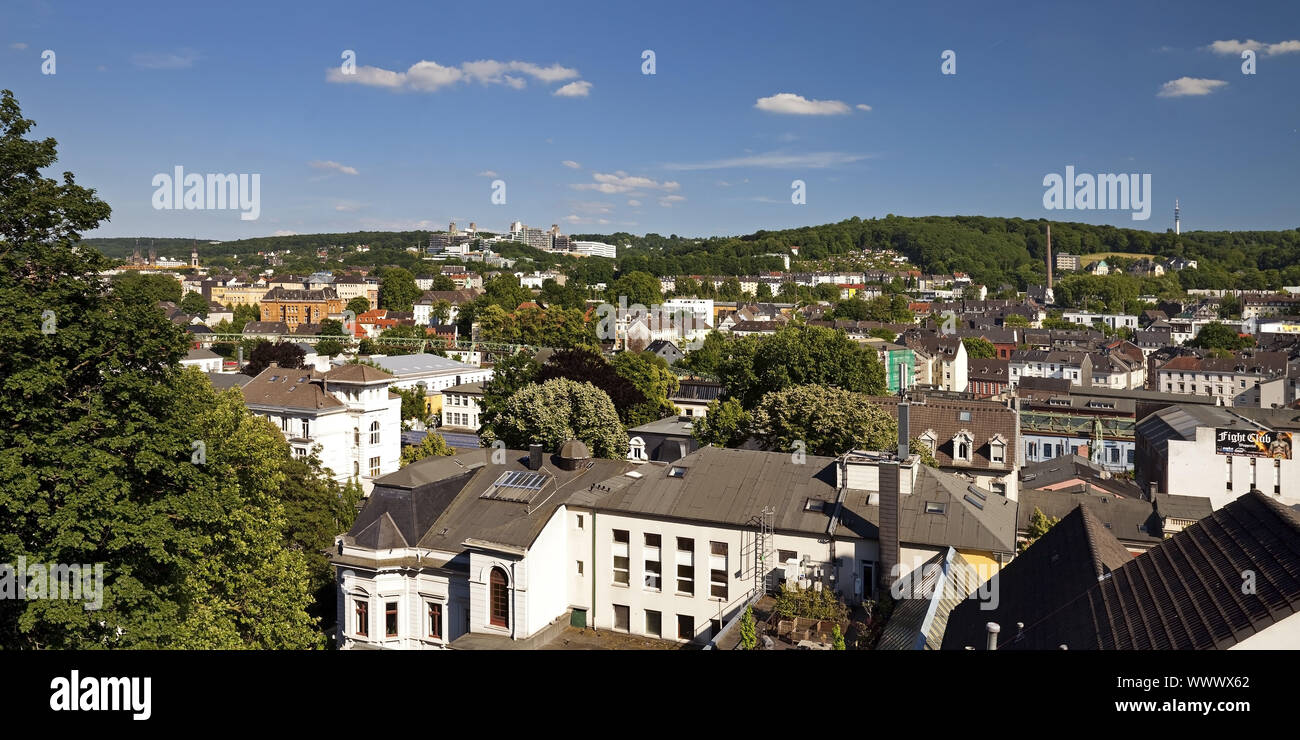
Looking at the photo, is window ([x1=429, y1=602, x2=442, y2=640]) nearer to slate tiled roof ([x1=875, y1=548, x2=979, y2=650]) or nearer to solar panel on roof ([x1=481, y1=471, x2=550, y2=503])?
solar panel on roof ([x1=481, y1=471, x2=550, y2=503])

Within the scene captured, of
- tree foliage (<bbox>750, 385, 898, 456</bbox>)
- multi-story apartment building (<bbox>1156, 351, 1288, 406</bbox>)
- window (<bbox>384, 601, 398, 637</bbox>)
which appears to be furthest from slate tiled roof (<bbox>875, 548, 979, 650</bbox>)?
multi-story apartment building (<bbox>1156, 351, 1288, 406</bbox>)

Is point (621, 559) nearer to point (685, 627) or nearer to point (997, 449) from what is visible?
point (685, 627)

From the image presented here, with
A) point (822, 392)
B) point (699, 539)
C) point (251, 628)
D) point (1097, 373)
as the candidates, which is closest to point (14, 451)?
point (251, 628)

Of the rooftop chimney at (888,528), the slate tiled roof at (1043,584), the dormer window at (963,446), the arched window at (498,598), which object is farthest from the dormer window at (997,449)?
the arched window at (498,598)

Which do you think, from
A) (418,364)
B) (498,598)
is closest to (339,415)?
(498,598)

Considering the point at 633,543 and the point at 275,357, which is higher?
the point at 275,357

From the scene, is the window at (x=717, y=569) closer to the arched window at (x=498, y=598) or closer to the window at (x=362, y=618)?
the arched window at (x=498, y=598)
